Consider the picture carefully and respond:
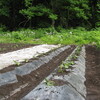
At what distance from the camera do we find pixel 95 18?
91.9 feet

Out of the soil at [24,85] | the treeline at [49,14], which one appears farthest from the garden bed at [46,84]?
the treeline at [49,14]

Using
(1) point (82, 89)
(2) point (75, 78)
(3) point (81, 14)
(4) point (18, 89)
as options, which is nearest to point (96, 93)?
(1) point (82, 89)

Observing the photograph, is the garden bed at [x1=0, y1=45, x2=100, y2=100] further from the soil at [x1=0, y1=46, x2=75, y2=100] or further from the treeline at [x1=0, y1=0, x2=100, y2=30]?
the treeline at [x1=0, y1=0, x2=100, y2=30]

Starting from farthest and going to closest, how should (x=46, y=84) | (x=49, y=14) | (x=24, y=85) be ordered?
(x=49, y=14)
(x=24, y=85)
(x=46, y=84)

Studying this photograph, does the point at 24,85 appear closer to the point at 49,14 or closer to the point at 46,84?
the point at 46,84

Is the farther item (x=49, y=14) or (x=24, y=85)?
(x=49, y=14)

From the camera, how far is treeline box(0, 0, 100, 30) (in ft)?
84.4

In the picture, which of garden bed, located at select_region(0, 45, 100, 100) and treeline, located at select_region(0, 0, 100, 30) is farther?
treeline, located at select_region(0, 0, 100, 30)

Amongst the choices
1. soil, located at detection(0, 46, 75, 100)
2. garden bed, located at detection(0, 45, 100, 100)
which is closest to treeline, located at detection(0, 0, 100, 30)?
soil, located at detection(0, 46, 75, 100)

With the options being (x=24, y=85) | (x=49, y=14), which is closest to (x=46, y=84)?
(x=24, y=85)

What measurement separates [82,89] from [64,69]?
82 cm

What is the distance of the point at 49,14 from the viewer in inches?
977

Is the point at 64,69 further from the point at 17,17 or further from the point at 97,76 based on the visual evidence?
the point at 17,17

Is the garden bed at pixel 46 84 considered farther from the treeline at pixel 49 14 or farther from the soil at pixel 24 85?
the treeline at pixel 49 14
